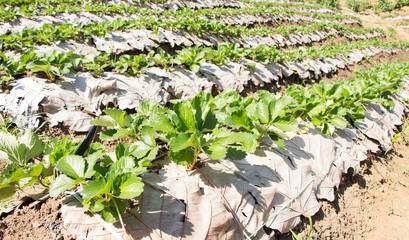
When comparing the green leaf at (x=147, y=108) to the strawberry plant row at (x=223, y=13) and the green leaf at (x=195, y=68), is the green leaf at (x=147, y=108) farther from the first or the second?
the strawberry plant row at (x=223, y=13)

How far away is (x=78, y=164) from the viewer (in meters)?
1.24

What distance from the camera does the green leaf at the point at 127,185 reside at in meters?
1.13

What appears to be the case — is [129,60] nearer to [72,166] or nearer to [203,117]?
[203,117]

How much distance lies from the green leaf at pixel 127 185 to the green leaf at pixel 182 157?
0.32 m

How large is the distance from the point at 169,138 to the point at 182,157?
0.15 meters

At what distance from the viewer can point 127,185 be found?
117 cm

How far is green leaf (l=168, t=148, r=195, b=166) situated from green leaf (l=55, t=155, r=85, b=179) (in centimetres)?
50

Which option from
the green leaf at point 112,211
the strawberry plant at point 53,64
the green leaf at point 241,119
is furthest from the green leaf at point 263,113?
the strawberry plant at point 53,64

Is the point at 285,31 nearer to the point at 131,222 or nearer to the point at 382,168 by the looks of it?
the point at 382,168

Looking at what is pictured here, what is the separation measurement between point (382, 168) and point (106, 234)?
136 inches

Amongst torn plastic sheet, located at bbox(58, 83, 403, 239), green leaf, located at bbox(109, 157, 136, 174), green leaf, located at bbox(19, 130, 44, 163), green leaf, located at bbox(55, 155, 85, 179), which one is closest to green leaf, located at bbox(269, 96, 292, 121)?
torn plastic sheet, located at bbox(58, 83, 403, 239)

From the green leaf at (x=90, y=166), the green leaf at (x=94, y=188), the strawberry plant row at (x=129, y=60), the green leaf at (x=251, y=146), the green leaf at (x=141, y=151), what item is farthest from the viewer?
the strawberry plant row at (x=129, y=60)

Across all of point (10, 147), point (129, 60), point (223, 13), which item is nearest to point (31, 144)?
point (10, 147)

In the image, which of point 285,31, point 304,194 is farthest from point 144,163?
point 285,31
